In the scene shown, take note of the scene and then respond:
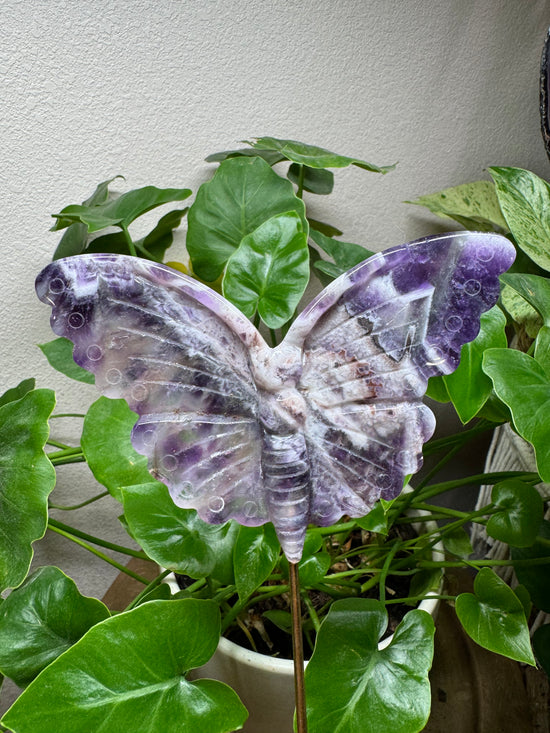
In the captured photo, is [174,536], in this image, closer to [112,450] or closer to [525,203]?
[112,450]

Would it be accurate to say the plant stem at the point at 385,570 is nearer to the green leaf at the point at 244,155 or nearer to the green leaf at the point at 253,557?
the green leaf at the point at 253,557

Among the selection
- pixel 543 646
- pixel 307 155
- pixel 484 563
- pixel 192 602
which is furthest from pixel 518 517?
pixel 307 155

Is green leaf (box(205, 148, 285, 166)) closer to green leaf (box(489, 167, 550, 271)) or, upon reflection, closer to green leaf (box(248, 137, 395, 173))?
Answer: green leaf (box(248, 137, 395, 173))

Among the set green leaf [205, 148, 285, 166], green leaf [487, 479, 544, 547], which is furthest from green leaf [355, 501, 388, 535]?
green leaf [205, 148, 285, 166]

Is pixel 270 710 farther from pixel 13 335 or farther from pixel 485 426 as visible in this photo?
pixel 13 335

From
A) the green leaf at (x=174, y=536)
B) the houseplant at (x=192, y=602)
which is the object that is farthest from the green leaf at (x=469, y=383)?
the green leaf at (x=174, y=536)
